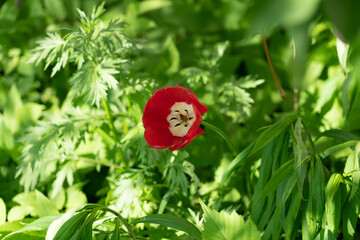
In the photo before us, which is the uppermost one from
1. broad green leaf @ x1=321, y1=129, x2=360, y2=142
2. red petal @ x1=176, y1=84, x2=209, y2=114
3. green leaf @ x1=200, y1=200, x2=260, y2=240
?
red petal @ x1=176, y1=84, x2=209, y2=114

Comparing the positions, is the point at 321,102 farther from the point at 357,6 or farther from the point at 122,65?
the point at 357,6

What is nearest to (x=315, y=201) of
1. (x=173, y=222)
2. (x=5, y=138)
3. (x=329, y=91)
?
(x=173, y=222)

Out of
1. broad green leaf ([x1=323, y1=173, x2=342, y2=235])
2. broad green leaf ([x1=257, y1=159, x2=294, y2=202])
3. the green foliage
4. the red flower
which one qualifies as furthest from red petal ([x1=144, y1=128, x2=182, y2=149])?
broad green leaf ([x1=323, y1=173, x2=342, y2=235])

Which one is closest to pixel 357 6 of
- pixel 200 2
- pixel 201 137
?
pixel 201 137

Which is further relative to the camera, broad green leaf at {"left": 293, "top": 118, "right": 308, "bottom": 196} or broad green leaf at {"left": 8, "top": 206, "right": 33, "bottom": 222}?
broad green leaf at {"left": 8, "top": 206, "right": 33, "bottom": 222}

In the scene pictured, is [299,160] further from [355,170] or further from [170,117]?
[170,117]

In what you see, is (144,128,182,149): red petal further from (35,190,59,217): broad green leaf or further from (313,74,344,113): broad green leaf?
(313,74,344,113): broad green leaf
